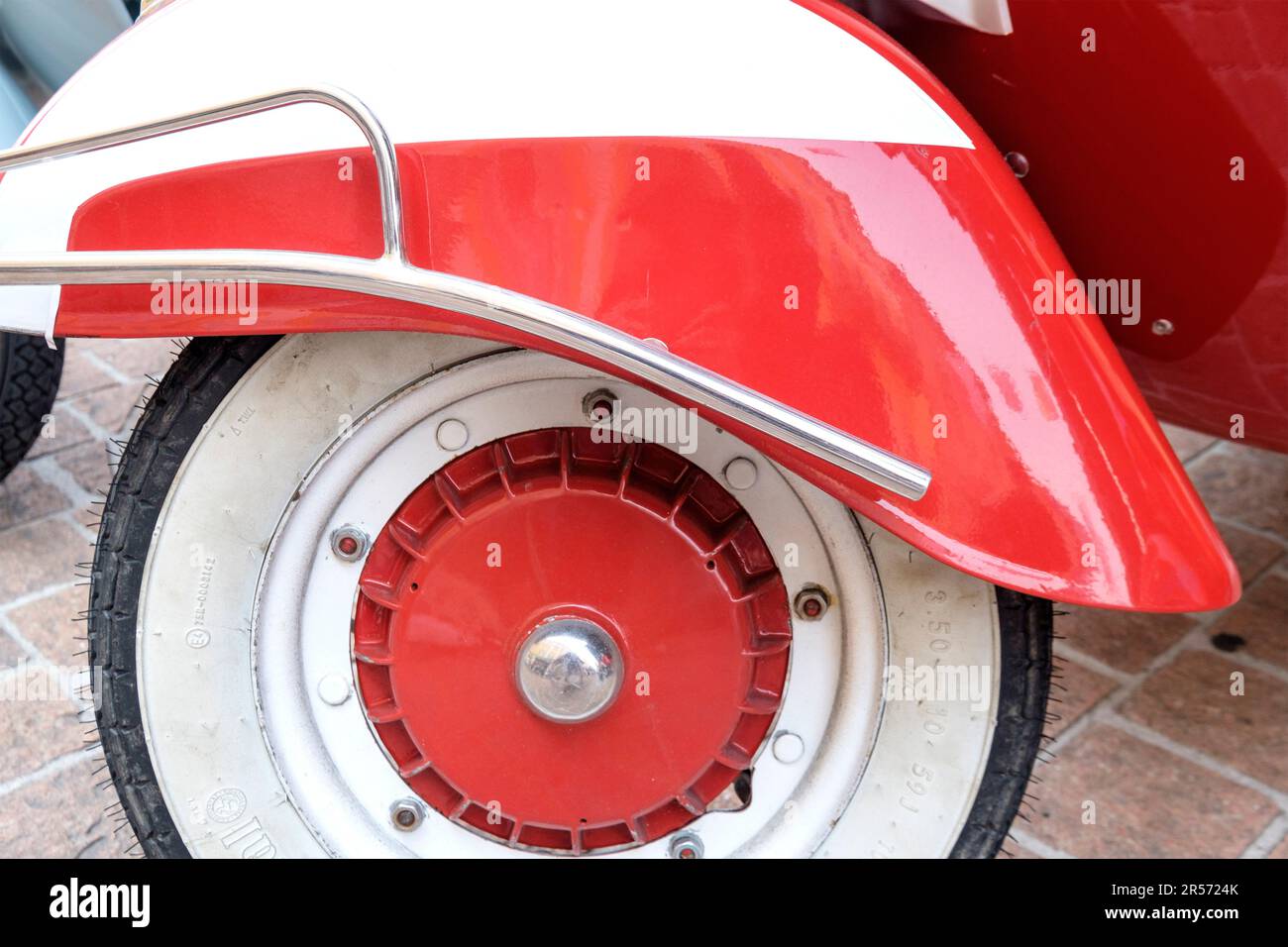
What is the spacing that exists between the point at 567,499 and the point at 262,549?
325 mm

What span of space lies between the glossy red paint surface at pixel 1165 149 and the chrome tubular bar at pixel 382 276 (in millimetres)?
438

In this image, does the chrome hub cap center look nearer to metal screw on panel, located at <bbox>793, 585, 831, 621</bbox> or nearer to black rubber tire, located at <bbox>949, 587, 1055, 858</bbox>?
metal screw on panel, located at <bbox>793, 585, 831, 621</bbox>

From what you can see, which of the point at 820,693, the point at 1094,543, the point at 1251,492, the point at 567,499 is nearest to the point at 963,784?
the point at 820,693

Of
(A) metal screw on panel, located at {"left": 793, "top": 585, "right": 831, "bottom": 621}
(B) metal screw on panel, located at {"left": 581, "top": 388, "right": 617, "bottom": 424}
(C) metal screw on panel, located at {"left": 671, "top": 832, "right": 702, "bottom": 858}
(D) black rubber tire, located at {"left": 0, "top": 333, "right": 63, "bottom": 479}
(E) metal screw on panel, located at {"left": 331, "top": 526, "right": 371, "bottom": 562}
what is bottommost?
(C) metal screw on panel, located at {"left": 671, "top": 832, "right": 702, "bottom": 858}

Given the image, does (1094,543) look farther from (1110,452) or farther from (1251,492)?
(1251,492)

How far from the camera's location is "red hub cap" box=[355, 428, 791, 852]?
1174 mm

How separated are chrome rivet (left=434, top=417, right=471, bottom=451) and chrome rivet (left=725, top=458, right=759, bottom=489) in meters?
0.28

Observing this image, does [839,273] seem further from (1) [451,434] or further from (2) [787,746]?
(2) [787,746]

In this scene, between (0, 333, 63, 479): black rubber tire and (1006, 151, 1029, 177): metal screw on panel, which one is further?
(0, 333, 63, 479): black rubber tire

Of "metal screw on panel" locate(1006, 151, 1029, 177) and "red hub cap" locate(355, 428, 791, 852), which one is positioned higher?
"metal screw on panel" locate(1006, 151, 1029, 177)

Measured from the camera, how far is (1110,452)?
100 centimetres

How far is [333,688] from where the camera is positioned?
4.03 feet

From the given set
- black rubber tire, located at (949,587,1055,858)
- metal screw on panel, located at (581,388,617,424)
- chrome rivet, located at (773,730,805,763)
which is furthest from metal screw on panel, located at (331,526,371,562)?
black rubber tire, located at (949,587,1055,858)

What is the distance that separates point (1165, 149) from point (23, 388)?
6.98 ft
